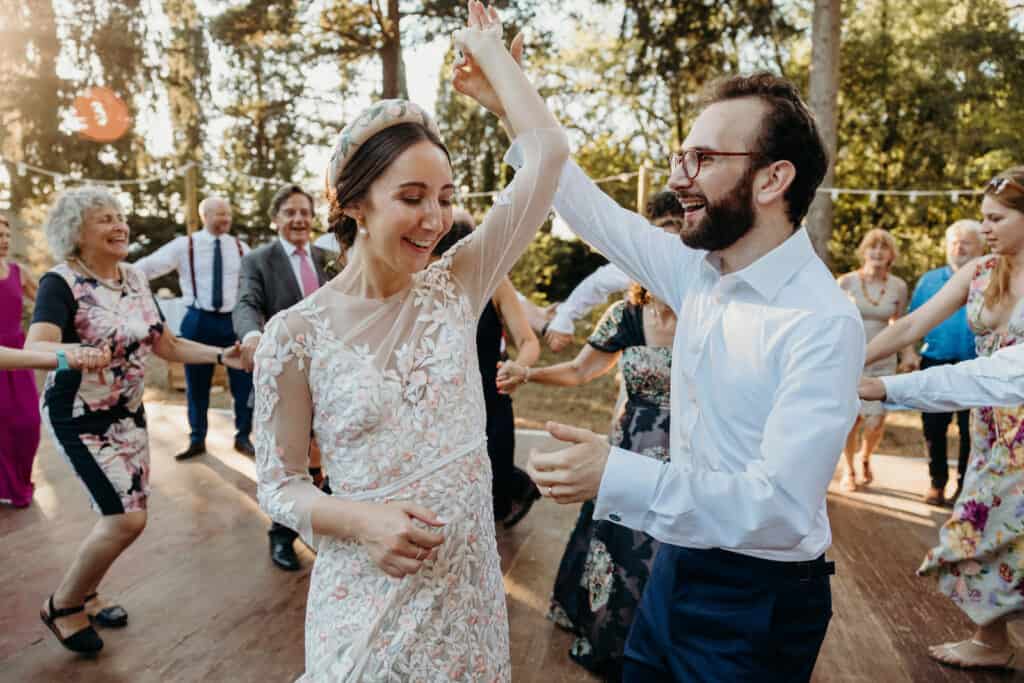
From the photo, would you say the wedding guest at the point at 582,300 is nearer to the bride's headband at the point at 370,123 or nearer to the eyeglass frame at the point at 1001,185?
the eyeglass frame at the point at 1001,185

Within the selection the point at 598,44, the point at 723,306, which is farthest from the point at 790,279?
the point at 598,44

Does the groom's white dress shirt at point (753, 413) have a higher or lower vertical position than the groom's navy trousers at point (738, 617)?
higher

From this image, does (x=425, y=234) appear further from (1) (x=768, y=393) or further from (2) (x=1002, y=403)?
(2) (x=1002, y=403)

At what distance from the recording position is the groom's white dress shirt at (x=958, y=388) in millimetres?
2107

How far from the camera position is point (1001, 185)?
296 centimetres

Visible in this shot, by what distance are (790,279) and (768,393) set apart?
23cm

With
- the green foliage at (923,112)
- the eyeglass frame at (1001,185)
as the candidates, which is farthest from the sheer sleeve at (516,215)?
the green foliage at (923,112)

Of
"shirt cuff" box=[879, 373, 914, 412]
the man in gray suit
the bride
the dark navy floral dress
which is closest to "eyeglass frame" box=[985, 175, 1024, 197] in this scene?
"shirt cuff" box=[879, 373, 914, 412]

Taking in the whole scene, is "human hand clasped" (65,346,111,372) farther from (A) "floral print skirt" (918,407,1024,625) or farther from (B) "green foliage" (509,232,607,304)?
(B) "green foliage" (509,232,607,304)

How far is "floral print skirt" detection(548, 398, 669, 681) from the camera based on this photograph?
2.80m

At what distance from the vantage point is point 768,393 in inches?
55.4

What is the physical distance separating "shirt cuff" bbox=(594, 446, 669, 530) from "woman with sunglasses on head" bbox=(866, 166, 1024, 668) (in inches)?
80.7

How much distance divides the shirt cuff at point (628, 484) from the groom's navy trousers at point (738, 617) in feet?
1.13

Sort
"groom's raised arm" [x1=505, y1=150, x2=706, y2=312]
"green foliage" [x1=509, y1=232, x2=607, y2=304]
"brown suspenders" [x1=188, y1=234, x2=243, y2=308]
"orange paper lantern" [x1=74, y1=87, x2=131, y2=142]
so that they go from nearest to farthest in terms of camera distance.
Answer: "groom's raised arm" [x1=505, y1=150, x2=706, y2=312]
"brown suspenders" [x1=188, y1=234, x2=243, y2=308]
"green foliage" [x1=509, y1=232, x2=607, y2=304]
"orange paper lantern" [x1=74, y1=87, x2=131, y2=142]
